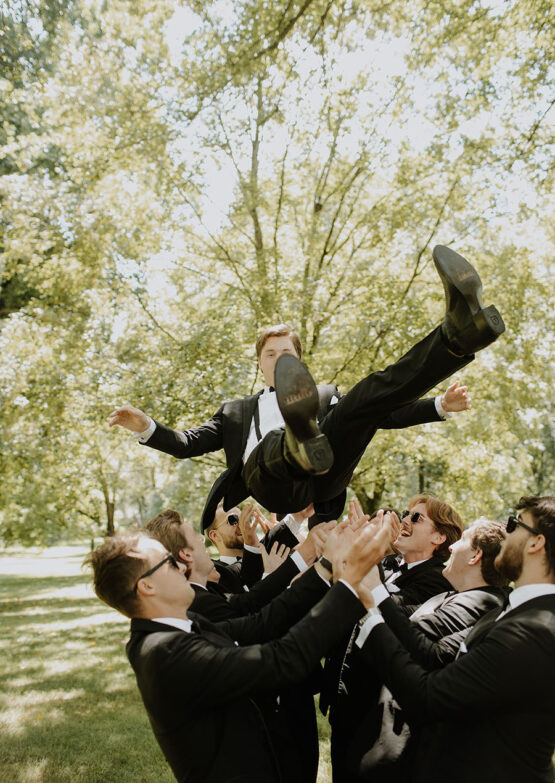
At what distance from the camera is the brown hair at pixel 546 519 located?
2262 mm

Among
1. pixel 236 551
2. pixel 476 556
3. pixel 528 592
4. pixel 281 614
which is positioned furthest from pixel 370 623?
pixel 236 551

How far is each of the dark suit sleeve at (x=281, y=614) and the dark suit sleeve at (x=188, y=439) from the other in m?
1.19

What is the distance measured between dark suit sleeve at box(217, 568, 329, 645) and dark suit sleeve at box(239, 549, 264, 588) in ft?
4.34

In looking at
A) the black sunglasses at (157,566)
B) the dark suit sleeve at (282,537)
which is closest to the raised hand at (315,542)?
the black sunglasses at (157,566)

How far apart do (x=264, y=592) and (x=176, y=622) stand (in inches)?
37.4

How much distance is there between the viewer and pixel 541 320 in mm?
10742

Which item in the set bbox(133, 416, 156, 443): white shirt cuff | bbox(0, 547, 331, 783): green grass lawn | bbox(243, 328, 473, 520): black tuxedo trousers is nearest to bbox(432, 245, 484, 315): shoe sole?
bbox(243, 328, 473, 520): black tuxedo trousers

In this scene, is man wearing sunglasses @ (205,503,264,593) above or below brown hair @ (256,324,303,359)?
below

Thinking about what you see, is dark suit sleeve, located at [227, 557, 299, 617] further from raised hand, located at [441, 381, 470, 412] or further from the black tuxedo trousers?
raised hand, located at [441, 381, 470, 412]

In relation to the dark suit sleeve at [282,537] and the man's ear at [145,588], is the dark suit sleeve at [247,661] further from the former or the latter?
the dark suit sleeve at [282,537]

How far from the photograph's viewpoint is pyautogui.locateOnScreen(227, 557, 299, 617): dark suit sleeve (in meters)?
3.16

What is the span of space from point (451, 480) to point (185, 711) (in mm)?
11447

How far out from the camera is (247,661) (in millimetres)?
2152

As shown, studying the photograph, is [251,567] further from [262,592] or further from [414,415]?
[414,415]
